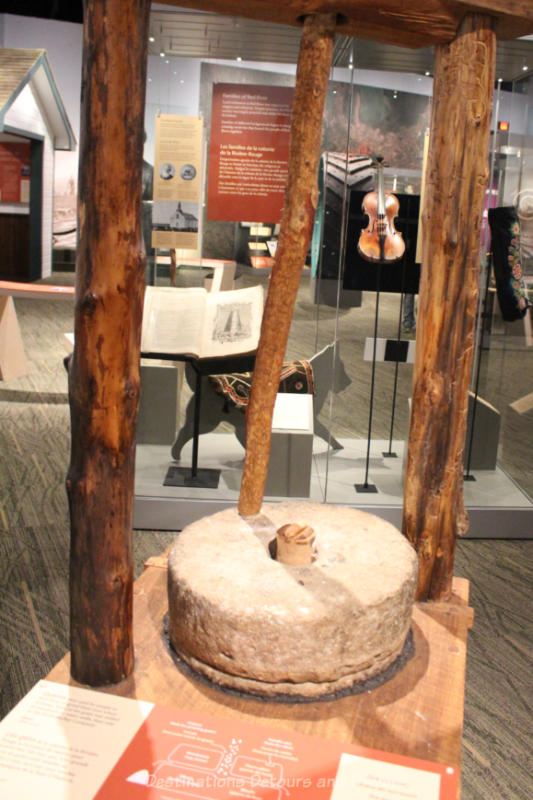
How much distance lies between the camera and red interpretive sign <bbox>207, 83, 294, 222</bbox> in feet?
11.8

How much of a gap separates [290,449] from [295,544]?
1789mm

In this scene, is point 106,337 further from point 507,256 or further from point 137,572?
point 507,256

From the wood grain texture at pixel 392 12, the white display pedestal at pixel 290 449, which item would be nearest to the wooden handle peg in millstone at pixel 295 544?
the wood grain texture at pixel 392 12

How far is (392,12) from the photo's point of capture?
206 centimetres

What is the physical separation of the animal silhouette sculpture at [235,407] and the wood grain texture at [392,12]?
6.04ft

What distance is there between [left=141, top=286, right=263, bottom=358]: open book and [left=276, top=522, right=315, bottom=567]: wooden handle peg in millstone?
5.82 feet

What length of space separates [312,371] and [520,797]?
222 cm

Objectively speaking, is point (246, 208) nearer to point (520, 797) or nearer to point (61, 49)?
point (520, 797)

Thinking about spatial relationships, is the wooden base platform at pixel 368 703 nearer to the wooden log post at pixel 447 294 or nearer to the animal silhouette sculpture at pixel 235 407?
the wooden log post at pixel 447 294

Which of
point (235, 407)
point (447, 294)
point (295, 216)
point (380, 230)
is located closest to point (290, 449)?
point (235, 407)

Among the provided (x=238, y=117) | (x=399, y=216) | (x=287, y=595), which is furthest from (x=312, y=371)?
(x=287, y=595)

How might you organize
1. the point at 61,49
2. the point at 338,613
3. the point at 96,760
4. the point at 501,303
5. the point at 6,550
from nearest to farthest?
the point at 96,760
the point at 338,613
the point at 6,550
the point at 501,303
the point at 61,49

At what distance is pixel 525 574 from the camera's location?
11.8 ft

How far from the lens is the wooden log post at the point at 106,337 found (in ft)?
5.43
